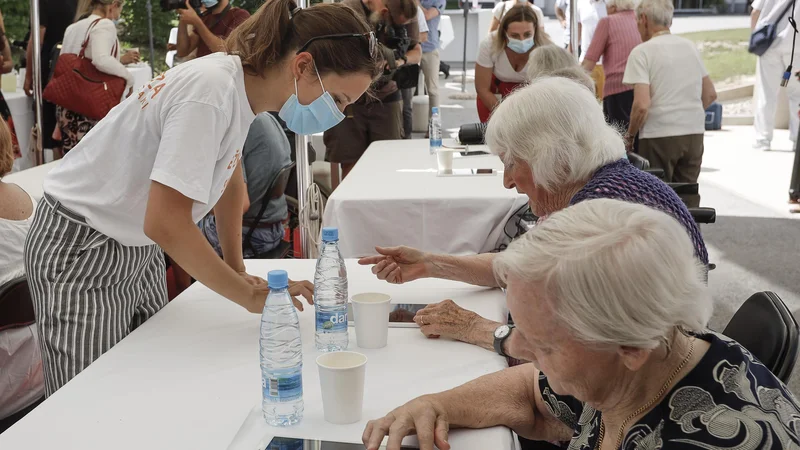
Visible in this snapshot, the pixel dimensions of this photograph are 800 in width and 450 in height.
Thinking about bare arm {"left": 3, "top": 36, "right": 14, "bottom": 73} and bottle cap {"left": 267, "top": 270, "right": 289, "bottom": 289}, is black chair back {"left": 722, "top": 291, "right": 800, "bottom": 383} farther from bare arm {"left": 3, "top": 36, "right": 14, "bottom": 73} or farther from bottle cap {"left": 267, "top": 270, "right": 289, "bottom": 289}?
bare arm {"left": 3, "top": 36, "right": 14, "bottom": 73}

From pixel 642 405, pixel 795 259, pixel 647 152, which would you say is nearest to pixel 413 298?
pixel 642 405

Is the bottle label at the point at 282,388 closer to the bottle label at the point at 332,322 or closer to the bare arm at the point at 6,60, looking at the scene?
the bottle label at the point at 332,322

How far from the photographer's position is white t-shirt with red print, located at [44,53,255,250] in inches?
55.9

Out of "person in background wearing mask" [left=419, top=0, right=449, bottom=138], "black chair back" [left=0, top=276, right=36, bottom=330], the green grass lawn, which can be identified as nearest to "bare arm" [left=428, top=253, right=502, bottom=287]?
"black chair back" [left=0, top=276, right=36, bottom=330]

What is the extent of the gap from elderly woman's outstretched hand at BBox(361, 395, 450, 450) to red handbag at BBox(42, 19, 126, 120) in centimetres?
374

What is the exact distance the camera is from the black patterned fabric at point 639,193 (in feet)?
5.01

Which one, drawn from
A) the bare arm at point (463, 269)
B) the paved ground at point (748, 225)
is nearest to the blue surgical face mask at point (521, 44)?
the paved ground at point (748, 225)

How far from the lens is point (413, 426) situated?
1.16m

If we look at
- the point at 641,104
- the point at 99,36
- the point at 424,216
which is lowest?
the point at 424,216

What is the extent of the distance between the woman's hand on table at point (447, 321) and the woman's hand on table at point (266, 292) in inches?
9.4

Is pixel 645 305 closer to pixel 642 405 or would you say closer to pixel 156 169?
pixel 642 405

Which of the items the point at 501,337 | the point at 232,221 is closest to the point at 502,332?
the point at 501,337

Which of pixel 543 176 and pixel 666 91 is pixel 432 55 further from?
pixel 543 176

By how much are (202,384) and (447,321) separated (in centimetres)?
51
